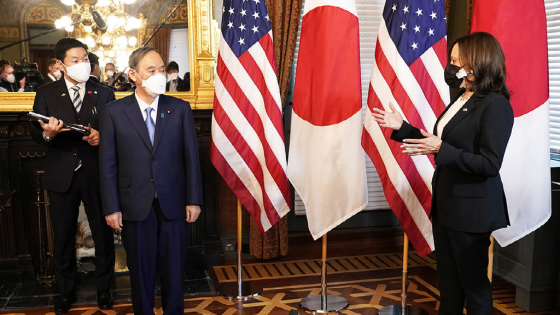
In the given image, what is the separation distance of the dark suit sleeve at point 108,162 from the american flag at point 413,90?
148cm

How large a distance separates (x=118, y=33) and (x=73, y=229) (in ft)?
5.41

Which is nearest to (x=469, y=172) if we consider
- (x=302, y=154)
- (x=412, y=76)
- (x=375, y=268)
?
(x=412, y=76)

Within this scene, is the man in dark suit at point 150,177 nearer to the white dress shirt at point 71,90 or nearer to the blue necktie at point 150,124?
the blue necktie at point 150,124

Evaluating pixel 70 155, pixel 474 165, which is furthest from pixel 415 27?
pixel 70 155

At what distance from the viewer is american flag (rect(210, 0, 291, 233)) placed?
10.9ft

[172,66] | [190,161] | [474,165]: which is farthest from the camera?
[172,66]

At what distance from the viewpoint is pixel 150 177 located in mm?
2588

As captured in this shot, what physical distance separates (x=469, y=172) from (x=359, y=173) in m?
1.03

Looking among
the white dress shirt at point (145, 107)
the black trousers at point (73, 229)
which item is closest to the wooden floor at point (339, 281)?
the black trousers at point (73, 229)

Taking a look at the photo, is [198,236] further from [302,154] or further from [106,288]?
[302,154]

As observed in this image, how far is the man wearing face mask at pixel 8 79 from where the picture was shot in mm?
3826

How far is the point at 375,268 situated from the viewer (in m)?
4.14

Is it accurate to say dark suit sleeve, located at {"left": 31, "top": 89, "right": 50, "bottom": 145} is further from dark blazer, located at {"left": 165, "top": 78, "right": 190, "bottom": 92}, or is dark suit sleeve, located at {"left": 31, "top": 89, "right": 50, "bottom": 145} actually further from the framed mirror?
dark blazer, located at {"left": 165, "top": 78, "right": 190, "bottom": 92}

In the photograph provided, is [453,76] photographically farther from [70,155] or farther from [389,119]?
[70,155]
